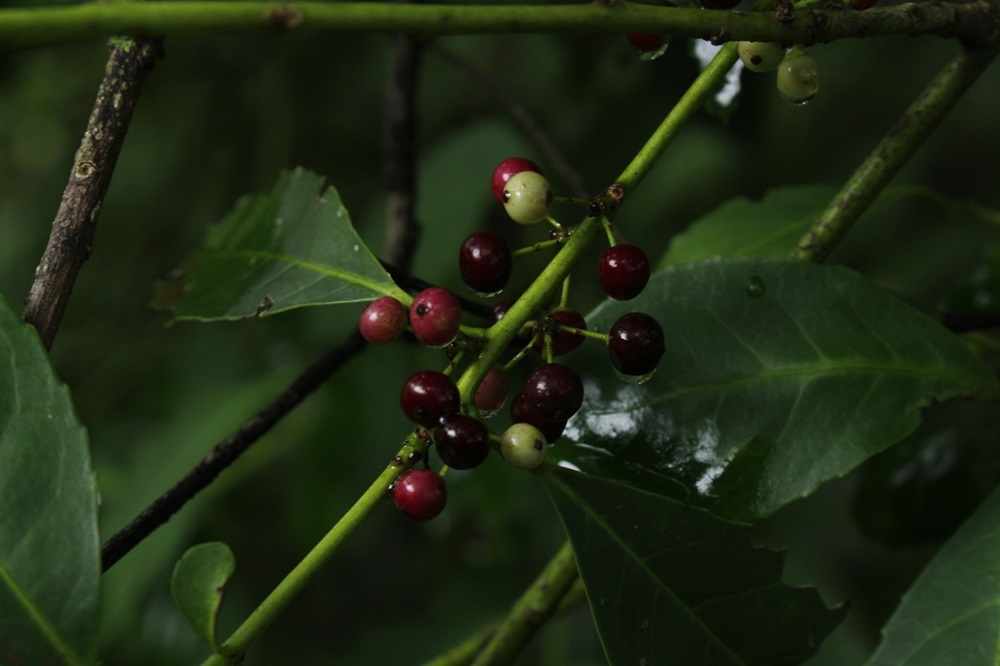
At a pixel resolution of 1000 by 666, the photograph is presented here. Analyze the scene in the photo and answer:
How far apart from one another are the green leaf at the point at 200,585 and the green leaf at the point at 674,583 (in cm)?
24

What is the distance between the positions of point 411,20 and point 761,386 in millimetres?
481

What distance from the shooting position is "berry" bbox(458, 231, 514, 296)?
78 cm

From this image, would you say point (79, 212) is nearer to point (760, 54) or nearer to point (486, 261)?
point (486, 261)

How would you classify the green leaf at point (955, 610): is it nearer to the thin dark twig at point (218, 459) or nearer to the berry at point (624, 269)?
the berry at point (624, 269)

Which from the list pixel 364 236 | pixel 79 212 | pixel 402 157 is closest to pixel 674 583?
pixel 79 212

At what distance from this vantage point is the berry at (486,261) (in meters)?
0.78

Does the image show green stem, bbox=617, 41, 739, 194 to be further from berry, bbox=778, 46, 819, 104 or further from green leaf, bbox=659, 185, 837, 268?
green leaf, bbox=659, 185, 837, 268

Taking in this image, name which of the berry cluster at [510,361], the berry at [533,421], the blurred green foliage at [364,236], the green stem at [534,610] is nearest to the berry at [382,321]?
the berry cluster at [510,361]

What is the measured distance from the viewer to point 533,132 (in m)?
1.55

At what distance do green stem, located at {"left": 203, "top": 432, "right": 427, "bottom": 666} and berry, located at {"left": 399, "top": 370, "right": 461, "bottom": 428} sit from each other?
30 mm

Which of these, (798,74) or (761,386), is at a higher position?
(798,74)

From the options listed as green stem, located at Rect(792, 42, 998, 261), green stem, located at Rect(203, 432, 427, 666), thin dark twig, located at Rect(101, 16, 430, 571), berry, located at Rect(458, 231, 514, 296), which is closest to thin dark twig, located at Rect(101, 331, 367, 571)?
thin dark twig, located at Rect(101, 16, 430, 571)

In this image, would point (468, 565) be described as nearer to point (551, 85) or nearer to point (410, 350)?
point (410, 350)

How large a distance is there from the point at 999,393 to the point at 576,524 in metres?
0.43
